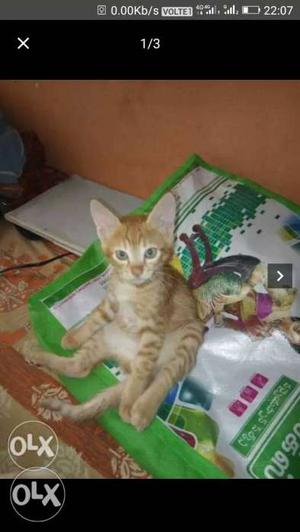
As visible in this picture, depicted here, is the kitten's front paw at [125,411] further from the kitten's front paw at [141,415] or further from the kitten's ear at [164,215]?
the kitten's ear at [164,215]

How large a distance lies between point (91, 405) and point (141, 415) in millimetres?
87

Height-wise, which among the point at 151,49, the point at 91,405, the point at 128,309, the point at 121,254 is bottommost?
the point at 91,405

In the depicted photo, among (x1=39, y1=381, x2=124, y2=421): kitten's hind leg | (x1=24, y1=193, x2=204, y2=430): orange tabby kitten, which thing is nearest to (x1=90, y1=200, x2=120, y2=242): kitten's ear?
(x1=24, y1=193, x2=204, y2=430): orange tabby kitten

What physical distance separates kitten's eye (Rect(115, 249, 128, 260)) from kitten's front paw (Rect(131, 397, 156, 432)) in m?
0.23

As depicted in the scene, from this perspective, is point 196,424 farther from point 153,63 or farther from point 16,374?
point 153,63

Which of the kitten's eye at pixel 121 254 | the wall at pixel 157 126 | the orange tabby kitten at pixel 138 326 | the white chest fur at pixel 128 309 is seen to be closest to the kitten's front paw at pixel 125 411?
the orange tabby kitten at pixel 138 326

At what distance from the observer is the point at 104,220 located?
0.74 metres

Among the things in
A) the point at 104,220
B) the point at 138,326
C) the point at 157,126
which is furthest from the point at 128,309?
the point at 157,126

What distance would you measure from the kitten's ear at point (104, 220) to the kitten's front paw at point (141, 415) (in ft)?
0.92

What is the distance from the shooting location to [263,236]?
2.62ft

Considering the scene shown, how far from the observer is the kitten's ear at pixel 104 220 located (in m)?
0.73

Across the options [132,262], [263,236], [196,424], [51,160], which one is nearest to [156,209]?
[132,262]
